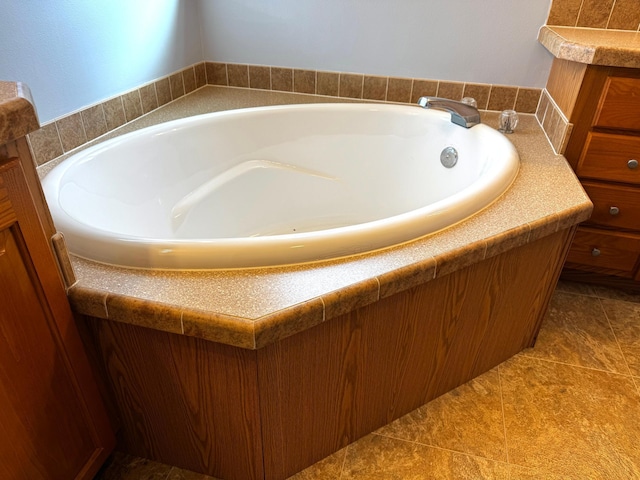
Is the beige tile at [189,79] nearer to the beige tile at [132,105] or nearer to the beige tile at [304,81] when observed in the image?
the beige tile at [132,105]

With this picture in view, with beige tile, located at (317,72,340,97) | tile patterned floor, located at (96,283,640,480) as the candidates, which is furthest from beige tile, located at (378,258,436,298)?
beige tile, located at (317,72,340,97)

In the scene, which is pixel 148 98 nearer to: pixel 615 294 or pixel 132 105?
pixel 132 105

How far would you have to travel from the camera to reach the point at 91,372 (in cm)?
95

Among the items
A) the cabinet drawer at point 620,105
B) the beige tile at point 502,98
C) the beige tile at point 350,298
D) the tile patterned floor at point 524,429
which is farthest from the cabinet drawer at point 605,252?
the beige tile at point 350,298

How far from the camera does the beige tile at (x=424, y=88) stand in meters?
1.91

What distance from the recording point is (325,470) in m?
1.13

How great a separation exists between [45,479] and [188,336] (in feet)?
1.21

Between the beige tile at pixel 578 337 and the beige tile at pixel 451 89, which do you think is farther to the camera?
the beige tile at pixel 451 89

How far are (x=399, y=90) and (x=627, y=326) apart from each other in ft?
4.03

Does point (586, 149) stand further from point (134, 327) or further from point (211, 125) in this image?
point (134, 327)

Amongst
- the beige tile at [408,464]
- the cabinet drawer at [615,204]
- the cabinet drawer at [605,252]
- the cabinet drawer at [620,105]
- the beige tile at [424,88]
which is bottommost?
the beige tile at [408,464]

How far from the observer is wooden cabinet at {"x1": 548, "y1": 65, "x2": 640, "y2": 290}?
1.41 metres

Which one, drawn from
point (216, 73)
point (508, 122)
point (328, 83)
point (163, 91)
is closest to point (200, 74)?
point (216, 73)

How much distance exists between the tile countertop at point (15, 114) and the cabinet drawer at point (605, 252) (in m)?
1.64
